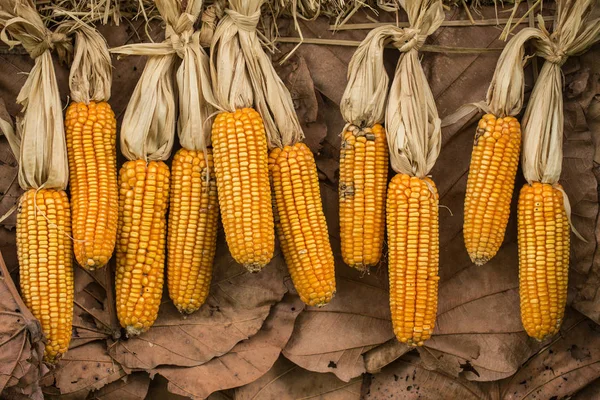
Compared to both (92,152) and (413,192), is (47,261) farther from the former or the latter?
(413,192)

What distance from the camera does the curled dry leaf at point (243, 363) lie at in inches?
136

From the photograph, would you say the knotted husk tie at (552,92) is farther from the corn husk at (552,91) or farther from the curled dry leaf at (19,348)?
the curled dry leaf at (19,348)

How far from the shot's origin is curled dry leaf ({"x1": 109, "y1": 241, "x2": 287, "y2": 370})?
3.49m

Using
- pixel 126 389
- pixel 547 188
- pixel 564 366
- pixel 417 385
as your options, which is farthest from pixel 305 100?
pixel 564 366

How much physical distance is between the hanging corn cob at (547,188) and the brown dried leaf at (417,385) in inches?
22.5

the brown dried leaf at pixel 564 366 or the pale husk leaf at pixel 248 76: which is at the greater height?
the pale husk leaf at pixel 248 76

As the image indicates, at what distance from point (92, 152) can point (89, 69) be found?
40 centimetres

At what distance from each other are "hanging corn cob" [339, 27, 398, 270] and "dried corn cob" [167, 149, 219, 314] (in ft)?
1.96

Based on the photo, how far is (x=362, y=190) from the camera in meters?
3.28

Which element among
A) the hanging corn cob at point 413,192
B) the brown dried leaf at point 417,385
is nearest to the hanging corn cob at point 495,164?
the hanging corn cob at point 413,192

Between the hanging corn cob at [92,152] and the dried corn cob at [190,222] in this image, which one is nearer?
the hanging corn cob at [92,152]

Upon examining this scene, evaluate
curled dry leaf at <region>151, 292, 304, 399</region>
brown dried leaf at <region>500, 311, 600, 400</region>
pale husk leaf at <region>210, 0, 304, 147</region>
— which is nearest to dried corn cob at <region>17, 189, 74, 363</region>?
curled dry leaf at <region>151, 292, 304, 399</region>

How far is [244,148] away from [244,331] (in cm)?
93

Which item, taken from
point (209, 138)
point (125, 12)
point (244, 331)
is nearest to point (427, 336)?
point (244, 331)
